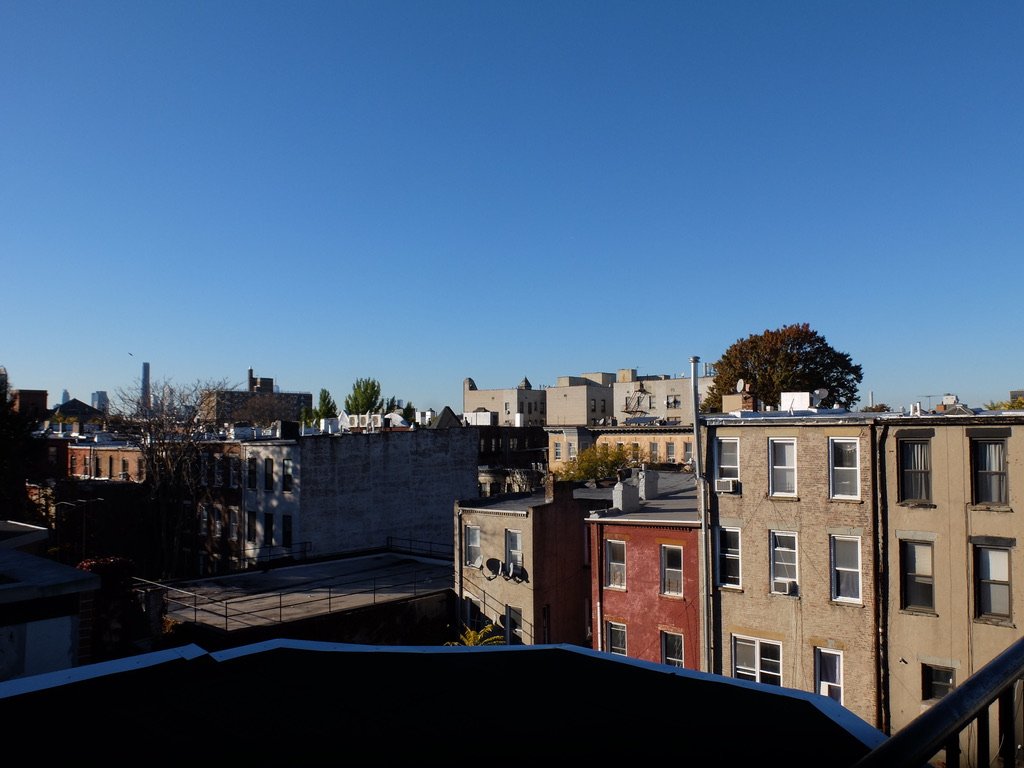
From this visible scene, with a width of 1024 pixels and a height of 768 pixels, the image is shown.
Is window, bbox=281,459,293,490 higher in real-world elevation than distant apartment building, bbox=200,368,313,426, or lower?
lower

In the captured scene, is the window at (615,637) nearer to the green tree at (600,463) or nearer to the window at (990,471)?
the window at (990,471)

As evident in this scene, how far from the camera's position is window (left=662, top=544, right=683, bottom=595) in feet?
90.2

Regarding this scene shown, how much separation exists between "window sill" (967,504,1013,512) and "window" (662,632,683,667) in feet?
36.2

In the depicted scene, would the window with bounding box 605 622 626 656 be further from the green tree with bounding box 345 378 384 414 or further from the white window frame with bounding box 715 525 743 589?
the green tree with bounding box 345 378 384 414

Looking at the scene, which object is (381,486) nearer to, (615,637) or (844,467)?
(615,637)

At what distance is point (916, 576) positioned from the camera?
22672 millimetres

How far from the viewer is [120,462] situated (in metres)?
57.3

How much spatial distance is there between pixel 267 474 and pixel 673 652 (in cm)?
2831

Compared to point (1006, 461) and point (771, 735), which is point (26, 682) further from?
point (1006, 461)

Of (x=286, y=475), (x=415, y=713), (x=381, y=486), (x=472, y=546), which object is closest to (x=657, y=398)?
(x=381, y=486)

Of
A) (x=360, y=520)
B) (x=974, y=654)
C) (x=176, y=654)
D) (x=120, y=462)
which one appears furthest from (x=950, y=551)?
(x=120, y=462)

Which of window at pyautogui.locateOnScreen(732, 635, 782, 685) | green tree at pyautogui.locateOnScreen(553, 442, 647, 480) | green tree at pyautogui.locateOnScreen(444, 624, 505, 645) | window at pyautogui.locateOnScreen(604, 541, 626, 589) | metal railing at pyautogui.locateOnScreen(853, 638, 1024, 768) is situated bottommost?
green tree at pyautogui.locateOnScreen(444, 624, 505, 645)

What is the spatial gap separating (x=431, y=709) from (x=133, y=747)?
195cm

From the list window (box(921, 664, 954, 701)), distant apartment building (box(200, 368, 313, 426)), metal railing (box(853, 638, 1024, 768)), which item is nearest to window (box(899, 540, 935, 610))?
window (box(921, 664, 954, 701))
